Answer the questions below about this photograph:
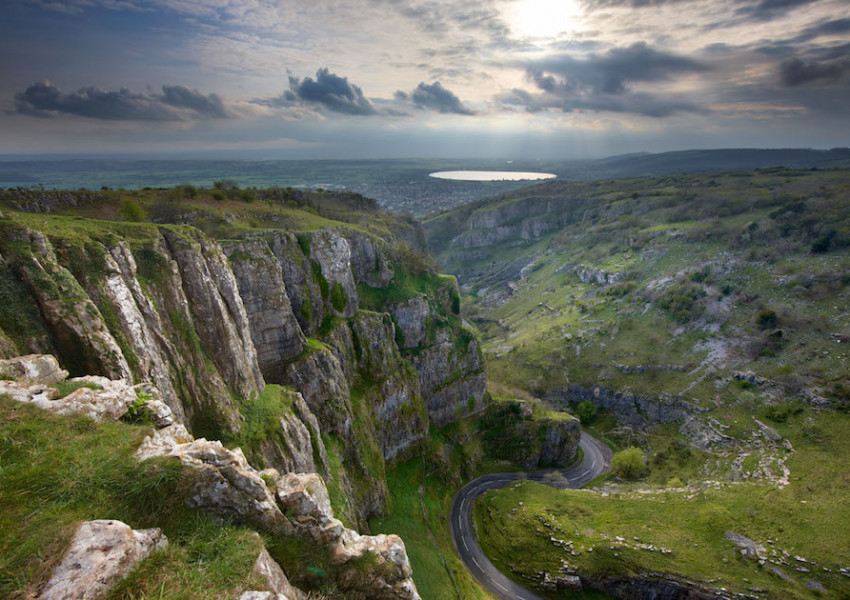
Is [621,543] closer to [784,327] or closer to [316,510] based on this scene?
[316,510]

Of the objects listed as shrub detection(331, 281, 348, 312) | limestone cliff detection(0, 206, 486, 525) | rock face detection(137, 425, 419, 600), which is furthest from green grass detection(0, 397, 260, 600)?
shrub detection(331, 281, 348, 312)

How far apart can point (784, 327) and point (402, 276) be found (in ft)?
323

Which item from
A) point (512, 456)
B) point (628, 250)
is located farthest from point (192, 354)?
point (628, 250)

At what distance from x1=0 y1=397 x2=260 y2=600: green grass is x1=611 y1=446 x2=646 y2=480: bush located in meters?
88.4

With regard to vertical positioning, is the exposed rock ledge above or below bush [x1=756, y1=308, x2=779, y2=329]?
above

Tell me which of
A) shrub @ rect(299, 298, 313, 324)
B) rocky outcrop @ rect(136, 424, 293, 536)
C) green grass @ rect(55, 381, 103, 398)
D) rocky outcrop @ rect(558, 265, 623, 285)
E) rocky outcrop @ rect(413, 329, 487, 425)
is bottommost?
rocky outcrop @ rect(413, 329, 487, 425)

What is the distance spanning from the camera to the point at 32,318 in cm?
1952

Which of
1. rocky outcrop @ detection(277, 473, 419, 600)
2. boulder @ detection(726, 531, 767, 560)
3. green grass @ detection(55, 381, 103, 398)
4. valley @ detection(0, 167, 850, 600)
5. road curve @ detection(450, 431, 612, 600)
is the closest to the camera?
valley @ detection(0, 167, 850, 600)

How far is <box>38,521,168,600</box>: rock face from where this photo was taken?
877cm

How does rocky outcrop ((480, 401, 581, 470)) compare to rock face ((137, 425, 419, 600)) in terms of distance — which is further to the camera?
rocky outcrop ((480, 401, 581, 470))

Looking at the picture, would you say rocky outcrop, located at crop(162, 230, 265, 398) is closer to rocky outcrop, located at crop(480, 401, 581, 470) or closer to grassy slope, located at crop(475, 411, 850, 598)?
grassy slope, located at crop(475, 411, 850, 598)

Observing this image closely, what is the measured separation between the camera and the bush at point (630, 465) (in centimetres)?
8031

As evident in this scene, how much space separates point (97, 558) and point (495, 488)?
74.3 metres

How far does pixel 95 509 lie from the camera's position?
10.9 metres
